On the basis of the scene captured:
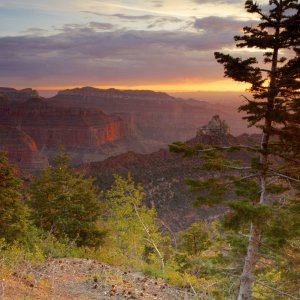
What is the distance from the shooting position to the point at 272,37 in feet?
30.1

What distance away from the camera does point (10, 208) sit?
20.1 meters

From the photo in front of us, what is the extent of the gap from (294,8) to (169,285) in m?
8.70

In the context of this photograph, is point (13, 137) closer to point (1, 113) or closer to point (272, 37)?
point (1, 113)

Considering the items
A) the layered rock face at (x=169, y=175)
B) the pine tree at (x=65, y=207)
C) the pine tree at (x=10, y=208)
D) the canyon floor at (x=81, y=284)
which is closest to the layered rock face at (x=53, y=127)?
the layered rock face at (x=169, y=175)

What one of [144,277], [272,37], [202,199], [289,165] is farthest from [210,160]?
[144,277]

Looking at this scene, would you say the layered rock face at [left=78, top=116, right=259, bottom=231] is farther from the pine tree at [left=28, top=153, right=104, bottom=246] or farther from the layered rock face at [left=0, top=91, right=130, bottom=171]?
the layered rock face at [left=0, top=91, right=130, bottom=171]

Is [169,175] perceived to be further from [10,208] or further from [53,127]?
[53,127]

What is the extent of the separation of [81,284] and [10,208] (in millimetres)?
10276

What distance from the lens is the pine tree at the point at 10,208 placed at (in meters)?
19.9

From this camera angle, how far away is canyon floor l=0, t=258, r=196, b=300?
9469mm

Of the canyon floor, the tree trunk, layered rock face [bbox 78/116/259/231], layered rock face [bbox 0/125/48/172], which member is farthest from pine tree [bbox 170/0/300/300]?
layered rock face [bbox 0/125/48/172]

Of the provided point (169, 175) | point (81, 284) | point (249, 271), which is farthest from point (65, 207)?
point (169, 175)

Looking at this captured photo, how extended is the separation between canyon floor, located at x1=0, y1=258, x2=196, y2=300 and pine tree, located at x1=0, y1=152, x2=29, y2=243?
7.73m

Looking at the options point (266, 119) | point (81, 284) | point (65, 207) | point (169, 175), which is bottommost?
point (169, 175)
